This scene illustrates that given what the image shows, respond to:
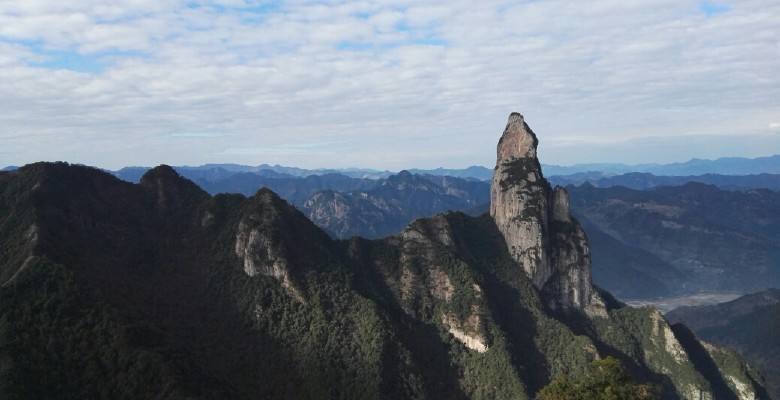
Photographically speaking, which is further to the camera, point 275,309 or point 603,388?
point 275,309

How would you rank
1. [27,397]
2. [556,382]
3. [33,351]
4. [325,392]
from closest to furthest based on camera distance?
[556,382] → [27,397] → [33,351] → [325,392]

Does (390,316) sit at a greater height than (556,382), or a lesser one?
lesser

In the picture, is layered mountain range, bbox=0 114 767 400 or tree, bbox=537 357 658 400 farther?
layered mountain range, bbox=0 114 767 400

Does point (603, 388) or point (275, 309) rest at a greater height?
point (603, 388)

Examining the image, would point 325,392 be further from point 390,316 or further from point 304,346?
point 390,316

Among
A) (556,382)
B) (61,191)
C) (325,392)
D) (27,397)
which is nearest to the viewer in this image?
(556,382)

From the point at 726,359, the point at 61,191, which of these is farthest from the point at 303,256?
the point at 726,359

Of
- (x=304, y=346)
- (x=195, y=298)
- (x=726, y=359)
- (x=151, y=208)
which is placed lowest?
(x=726, y=359)

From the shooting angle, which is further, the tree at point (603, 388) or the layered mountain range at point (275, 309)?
the layered mountain range at point (275, 309)
